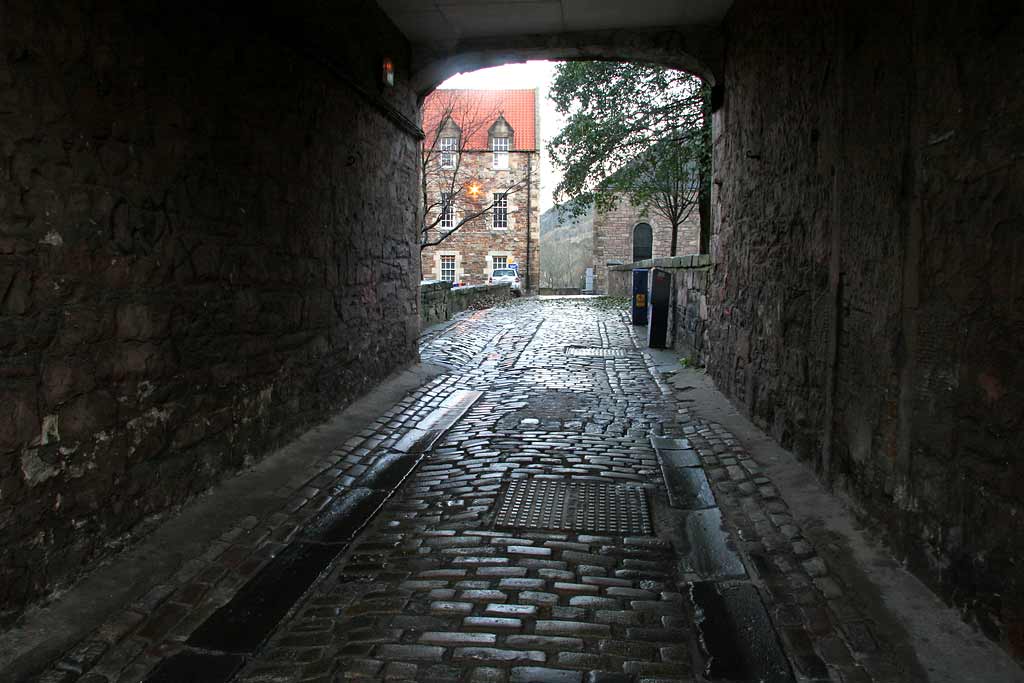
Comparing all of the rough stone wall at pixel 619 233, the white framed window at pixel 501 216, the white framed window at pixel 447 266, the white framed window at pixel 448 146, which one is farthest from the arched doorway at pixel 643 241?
the white framed window at pixel 448 146

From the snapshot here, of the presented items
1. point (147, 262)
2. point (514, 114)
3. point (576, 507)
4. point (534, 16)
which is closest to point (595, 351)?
point (534, 16)

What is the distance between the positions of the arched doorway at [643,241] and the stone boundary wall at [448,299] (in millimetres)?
21897

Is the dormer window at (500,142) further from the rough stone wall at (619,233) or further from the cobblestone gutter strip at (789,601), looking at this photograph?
the cobblestone gutter strip at (789,601)

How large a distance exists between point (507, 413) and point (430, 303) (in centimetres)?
862

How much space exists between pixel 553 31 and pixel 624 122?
8225 mm

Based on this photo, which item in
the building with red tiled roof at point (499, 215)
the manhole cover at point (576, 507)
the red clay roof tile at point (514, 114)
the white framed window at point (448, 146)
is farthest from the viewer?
the building with red tiled roof at point (499, 215)

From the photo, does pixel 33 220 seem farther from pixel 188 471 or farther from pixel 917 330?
pixel 917 330

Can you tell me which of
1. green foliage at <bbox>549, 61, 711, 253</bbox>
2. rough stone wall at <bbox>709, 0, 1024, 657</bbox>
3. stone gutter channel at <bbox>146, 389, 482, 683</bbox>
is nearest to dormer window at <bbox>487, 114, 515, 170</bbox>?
green foliage at <bbox>549, 61, 711, 253</bbox>

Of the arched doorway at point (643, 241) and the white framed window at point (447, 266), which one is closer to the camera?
the white framed window at point (447, 266)

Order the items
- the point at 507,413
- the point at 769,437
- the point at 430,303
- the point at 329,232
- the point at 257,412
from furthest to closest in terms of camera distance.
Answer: the point at 430,303
the point at 507,413
the point at 329,232
the point at 769,437
the point at 257,412

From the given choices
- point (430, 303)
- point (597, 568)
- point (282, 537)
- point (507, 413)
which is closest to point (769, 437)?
point (507, 413)

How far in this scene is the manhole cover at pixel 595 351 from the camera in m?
11.4

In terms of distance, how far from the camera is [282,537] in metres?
3.90

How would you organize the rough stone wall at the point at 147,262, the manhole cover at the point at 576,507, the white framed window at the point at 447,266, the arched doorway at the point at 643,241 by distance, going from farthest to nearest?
the arched doorway at the point at 643,241
the white framed window at the point at 447,266
the manhole cover at the point at 576,507
the rough stone wall at the point at 147,262
